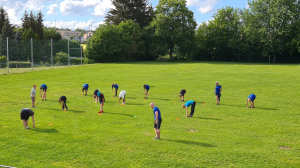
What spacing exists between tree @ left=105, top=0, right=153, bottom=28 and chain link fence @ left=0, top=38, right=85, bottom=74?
31623mm

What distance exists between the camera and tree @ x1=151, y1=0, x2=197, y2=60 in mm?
72500

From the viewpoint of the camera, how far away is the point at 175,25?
7281cm

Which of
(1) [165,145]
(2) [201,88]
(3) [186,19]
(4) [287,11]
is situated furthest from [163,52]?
(1) [165,145]

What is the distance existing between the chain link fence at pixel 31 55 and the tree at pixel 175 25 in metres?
27.0

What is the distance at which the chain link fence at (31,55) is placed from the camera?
143 ft

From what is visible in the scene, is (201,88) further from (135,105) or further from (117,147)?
(117,147)

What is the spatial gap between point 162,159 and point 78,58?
56980 mm

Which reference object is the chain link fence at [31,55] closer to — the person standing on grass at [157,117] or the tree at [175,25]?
the tree at [175,25]

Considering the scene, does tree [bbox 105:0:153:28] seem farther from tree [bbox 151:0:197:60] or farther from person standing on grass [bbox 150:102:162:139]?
person standing on grass [bbox 150:102:162:139]

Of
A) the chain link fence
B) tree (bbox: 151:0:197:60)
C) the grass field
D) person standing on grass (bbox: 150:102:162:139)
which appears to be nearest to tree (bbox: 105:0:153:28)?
tree (bbox: 151:0:197:60)

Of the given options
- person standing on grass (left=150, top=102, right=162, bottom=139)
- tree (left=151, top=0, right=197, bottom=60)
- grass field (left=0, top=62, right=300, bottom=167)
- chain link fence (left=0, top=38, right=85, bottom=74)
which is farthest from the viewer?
tree (left=151, top=0, right=197, bottom=60)

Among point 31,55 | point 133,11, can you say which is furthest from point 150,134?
point 133,11

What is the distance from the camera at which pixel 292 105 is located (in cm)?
2164

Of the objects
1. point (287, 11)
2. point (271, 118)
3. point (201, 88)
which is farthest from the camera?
point (287, 11)
